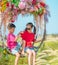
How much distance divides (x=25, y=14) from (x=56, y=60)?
40cm

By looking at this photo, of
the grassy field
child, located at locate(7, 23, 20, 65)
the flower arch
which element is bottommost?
the grassy field

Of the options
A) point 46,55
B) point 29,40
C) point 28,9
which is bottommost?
point 46,55

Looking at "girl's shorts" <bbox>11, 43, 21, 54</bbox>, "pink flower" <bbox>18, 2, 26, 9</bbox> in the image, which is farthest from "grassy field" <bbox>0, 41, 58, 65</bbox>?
"pink flower" <bbox>18, 2, 26, 9</bbox>

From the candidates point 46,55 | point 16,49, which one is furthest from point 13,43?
point 46,55

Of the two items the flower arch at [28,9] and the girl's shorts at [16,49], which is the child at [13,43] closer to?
the girl's shorts at [16,49]

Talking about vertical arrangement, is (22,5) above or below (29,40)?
above

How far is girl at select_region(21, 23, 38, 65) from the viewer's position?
3443 millimetres

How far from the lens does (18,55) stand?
11.3ft

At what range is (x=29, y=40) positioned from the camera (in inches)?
136

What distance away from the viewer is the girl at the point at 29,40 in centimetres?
344

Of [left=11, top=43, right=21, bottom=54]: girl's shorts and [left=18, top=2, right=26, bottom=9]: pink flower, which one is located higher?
[left=18, top=2, right=26, bottom=9]: pink flower

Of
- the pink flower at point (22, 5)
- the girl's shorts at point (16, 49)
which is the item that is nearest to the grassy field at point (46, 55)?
the girl's shorts at point (16, 49)

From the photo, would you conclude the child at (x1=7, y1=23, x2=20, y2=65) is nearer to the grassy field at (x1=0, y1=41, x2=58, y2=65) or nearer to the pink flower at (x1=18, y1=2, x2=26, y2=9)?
the grassy field at (x1=0, y1=41, x2=58, y2=65)

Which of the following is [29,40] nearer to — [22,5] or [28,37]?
[28,37]
